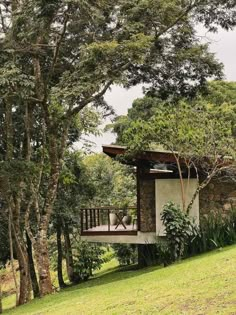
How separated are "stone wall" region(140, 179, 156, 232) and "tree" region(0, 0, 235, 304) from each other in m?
2.63

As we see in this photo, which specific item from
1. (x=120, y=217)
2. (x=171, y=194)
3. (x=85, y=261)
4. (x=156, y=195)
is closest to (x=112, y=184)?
(x=85, y=261)

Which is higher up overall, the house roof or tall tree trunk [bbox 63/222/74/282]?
the house roof

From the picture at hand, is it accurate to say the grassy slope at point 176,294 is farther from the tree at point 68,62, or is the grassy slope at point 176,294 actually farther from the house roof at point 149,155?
the house roof at point 149,155

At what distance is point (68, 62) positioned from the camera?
41.0 ft

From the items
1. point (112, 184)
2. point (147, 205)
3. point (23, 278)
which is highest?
point (112, 184)

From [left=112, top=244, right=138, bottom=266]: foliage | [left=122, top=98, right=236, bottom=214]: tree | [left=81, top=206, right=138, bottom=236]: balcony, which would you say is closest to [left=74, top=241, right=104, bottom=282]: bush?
[left=81, top=206, right=138, bottom=236]: balcony

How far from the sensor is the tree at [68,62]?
32.2 feet

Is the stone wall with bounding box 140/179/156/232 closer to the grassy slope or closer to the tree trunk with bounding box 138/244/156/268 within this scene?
the tree trunk with bounding box 138/244/156/268

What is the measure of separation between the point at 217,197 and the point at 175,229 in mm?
2736

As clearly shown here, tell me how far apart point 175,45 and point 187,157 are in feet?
8.99

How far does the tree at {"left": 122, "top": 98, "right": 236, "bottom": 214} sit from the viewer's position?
12.3m

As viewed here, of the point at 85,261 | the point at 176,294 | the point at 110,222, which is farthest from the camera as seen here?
the point at 85,261

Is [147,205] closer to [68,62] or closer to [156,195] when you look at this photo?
[156,195]

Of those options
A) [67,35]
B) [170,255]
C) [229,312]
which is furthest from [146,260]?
[229,312]
